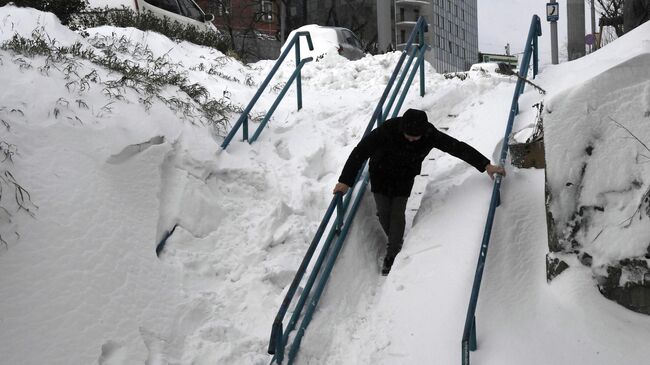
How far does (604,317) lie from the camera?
3.49m

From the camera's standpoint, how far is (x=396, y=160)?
4.60m

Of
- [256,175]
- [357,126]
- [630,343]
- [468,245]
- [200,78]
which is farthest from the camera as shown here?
[200,78]

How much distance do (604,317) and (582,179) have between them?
0.90m

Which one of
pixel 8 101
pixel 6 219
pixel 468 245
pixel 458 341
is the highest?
pixel 8 101

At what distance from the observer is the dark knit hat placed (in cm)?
432

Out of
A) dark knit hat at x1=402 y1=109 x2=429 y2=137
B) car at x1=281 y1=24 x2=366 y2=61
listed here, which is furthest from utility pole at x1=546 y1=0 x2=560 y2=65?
dark knit hat at x1=402 y1=109 x2=429 y2=137

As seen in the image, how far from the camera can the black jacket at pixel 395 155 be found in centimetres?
448

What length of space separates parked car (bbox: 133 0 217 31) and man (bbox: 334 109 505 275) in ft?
24.0

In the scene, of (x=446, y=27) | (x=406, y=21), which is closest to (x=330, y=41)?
(x=406, y=21)

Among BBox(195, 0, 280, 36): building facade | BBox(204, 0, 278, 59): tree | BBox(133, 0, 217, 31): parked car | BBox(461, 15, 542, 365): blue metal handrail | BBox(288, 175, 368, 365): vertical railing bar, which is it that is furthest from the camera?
BBox(195, 0, 280, 36): building facade

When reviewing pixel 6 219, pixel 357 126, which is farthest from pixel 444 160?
pixel 6 219

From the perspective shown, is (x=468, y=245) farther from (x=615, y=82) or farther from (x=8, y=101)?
(x=8, y=101)

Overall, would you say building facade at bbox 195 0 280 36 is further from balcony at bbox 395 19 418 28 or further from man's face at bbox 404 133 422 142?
man's face at bbox 404 133 422 142

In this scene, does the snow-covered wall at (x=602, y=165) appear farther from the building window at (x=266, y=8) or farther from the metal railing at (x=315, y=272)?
the building window at (x=266, y=8)
